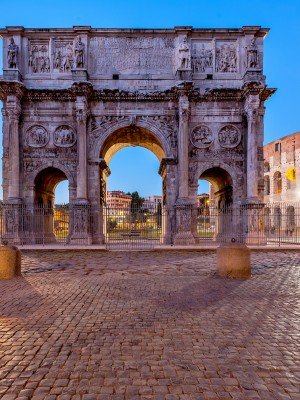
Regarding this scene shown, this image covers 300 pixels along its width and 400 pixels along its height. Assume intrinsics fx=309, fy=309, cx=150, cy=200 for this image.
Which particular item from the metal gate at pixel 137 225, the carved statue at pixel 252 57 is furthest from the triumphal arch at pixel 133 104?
the metal gate at pixel 137 225

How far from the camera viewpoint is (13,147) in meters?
17.2

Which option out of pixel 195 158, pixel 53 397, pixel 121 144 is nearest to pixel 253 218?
pixel 195 158

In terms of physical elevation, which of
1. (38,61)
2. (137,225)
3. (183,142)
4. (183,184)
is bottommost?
(137,225)

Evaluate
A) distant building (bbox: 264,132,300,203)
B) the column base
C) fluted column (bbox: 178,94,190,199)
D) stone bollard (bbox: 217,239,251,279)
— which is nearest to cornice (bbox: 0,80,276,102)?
fluted column (bbox: 178,94,190,199)

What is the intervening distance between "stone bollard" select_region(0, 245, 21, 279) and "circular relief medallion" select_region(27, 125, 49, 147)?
11214 mm

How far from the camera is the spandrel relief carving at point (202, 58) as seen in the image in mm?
18219

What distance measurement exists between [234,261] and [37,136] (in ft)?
47.0

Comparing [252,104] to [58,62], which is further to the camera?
[58,62]

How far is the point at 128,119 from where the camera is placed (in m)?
17.9

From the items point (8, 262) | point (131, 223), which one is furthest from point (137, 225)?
point (8, 262)

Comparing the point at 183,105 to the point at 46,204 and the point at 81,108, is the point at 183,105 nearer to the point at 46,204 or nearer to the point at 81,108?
the point at 81,108

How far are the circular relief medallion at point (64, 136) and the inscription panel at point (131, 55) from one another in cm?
369

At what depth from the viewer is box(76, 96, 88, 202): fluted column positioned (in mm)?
17000

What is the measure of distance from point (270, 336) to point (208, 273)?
14.7 ft
